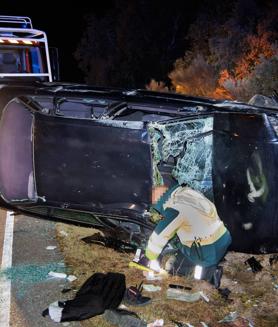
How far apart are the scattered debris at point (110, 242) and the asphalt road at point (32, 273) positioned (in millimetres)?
415

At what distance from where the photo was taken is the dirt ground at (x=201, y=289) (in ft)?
12.2

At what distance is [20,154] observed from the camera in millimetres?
4559

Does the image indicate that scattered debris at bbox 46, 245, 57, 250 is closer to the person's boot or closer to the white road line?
the white road line

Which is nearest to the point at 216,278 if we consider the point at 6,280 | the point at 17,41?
the point at 6,280

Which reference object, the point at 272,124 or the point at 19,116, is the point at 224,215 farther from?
the point at 19,116

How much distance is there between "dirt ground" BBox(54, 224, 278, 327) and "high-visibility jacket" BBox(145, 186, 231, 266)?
0.38m

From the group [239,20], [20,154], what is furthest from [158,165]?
[239,20]

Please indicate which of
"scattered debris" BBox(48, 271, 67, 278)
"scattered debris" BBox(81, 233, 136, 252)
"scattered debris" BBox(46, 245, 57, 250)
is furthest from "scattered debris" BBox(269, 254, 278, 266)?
"scattered debris" BBox(46, 245, 57, 250)

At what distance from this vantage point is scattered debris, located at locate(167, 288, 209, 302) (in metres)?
4.00

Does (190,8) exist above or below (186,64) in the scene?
above

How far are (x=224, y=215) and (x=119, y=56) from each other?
25551mm

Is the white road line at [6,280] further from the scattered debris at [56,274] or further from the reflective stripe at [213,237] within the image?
the reflective stripe at [213,237]

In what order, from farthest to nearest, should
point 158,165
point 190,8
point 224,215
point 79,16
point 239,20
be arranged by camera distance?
point 79,16, point 190,8, point 239,20, point 158,165, point 224,215

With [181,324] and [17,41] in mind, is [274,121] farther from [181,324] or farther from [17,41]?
[17,41]
